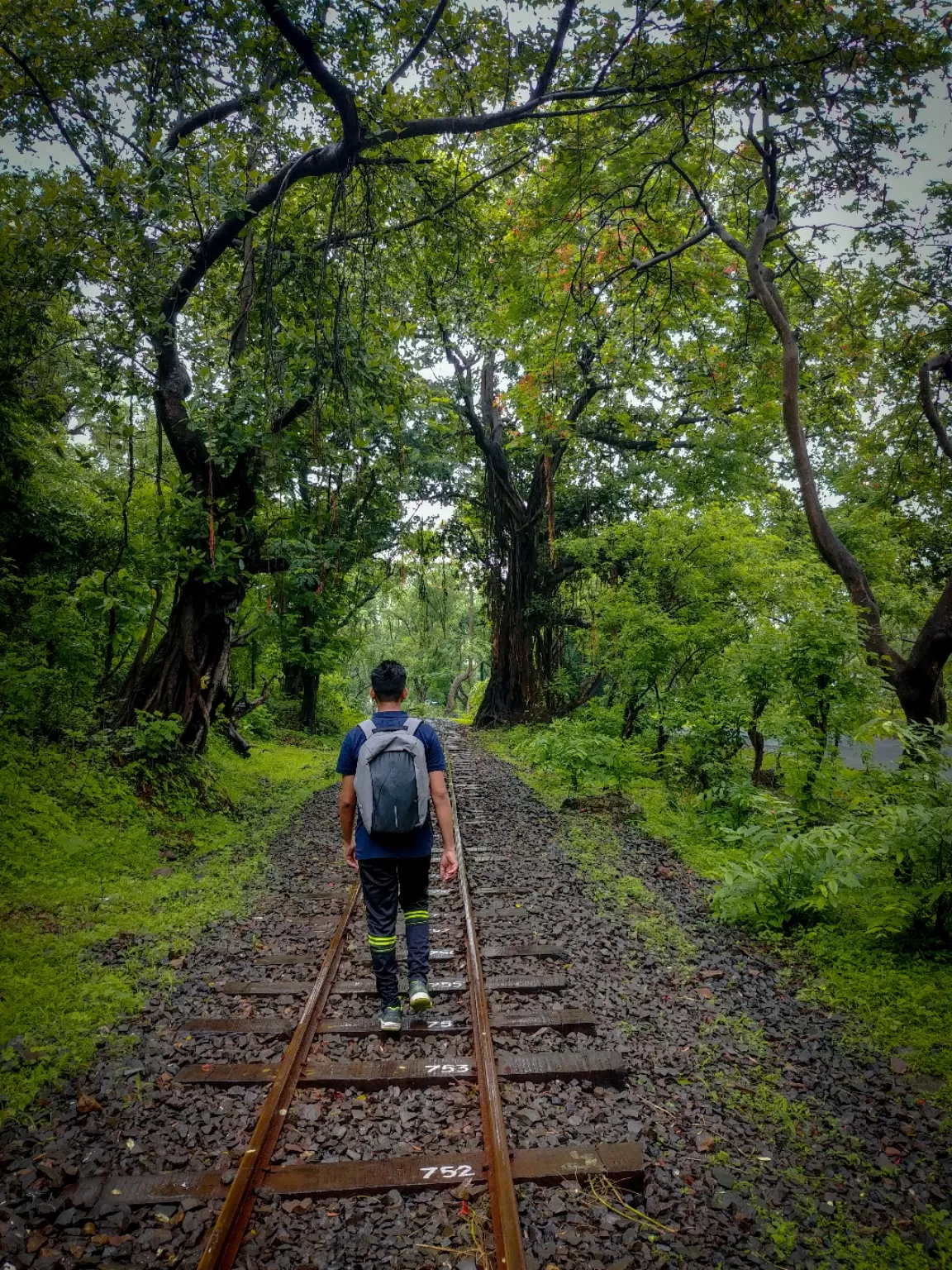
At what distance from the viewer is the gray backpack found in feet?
11.9

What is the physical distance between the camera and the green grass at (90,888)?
12.1 feet

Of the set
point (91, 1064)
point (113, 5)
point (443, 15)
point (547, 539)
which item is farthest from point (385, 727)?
point (547, 539)

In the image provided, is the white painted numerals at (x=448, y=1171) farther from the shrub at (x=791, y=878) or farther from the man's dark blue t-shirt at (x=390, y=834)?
the shrub at (x=791, y=878)

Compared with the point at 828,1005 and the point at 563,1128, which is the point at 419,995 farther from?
the point at 828,1005

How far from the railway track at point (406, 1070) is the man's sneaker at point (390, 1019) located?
0.07 m

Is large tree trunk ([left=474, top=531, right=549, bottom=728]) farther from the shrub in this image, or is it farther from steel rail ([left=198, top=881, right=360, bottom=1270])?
steel rail ([left=198, top=881, right=360, bottom=1270])

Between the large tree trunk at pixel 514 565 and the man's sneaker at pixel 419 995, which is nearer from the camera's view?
the man's sneaker at pixel 419 995

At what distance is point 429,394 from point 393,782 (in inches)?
258

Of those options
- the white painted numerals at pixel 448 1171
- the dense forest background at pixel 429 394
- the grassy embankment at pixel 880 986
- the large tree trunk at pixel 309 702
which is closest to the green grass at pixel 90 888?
the dense forest background at pixel 429 394

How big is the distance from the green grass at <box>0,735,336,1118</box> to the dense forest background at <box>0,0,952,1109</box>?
0.04 metres

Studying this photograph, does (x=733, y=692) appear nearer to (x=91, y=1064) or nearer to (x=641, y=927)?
(x=641, y=927)

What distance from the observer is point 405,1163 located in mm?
2699

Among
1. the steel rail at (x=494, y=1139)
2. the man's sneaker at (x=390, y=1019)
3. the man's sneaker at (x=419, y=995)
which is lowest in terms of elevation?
the steel rail at (x=494, y=1139)

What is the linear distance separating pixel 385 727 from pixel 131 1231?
7.46ft
